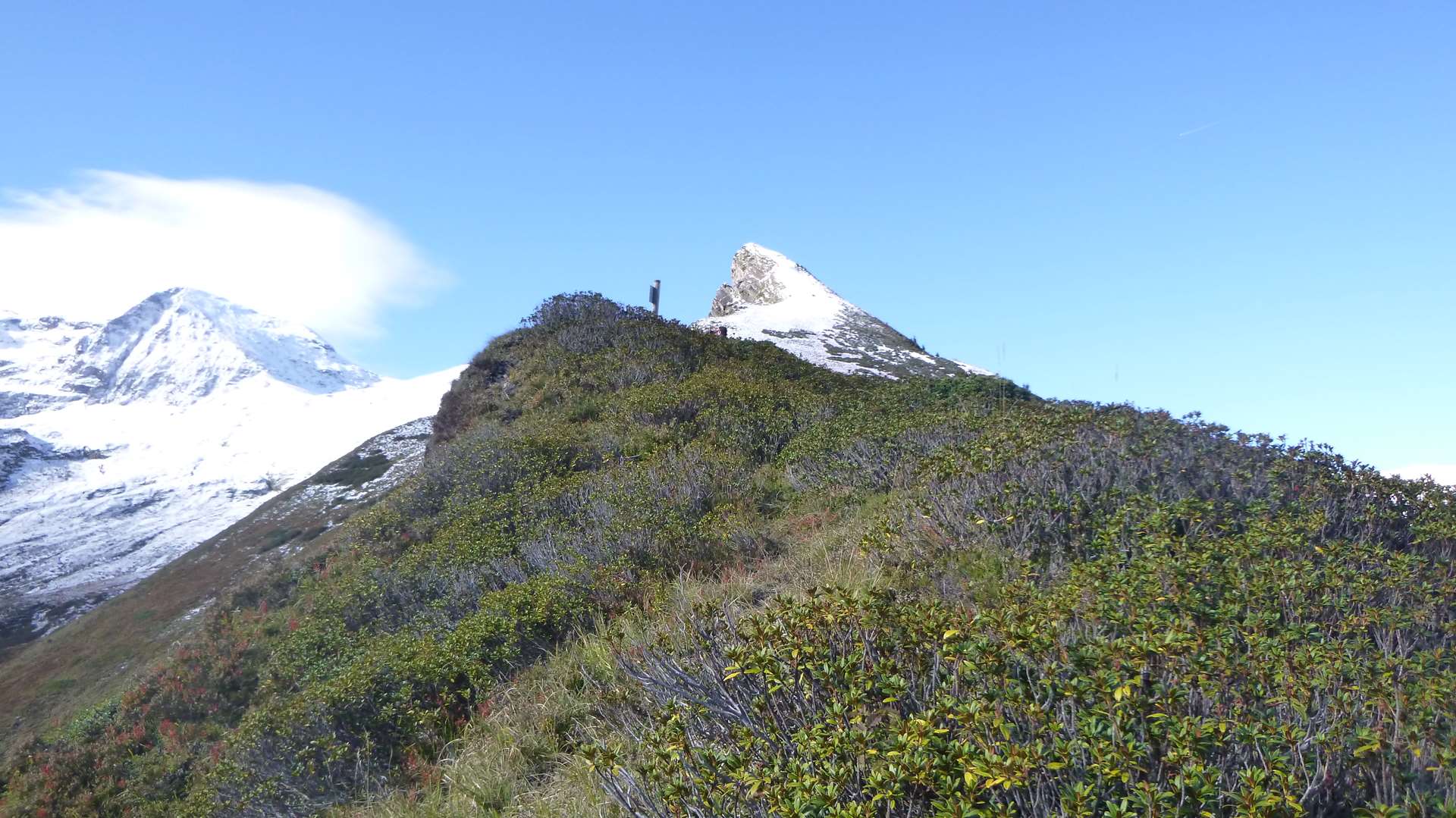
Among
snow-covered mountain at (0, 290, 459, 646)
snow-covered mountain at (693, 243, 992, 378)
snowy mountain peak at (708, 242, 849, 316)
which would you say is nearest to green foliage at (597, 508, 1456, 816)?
snow-covered mountain at (693, 243, 992, 378)

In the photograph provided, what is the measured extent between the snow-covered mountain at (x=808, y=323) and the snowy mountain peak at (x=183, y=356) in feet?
342

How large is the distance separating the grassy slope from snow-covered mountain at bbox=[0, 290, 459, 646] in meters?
17.3

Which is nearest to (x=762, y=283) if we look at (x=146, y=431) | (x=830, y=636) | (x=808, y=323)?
(x=808, y=323)

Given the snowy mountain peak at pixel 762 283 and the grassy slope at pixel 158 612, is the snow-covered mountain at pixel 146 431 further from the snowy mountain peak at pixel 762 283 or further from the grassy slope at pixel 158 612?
the snowy mountain peak at pixel 762 283

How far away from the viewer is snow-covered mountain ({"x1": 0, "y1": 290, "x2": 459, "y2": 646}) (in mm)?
48719

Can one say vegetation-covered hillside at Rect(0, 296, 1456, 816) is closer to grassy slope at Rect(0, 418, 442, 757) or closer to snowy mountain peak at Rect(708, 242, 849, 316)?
grassy slope at Rect(0, 418, 442, 757)

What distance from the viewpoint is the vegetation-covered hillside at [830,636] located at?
244cm

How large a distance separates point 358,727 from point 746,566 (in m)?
2.94

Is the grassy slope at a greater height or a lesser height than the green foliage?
lesser

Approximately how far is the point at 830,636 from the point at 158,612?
69.3 feet

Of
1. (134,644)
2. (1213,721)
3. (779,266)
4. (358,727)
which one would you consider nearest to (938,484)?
(1213,721)

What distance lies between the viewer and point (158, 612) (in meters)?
19.1

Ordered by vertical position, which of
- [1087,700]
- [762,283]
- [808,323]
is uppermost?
[762,283]

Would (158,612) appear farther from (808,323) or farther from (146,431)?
(146,431)
